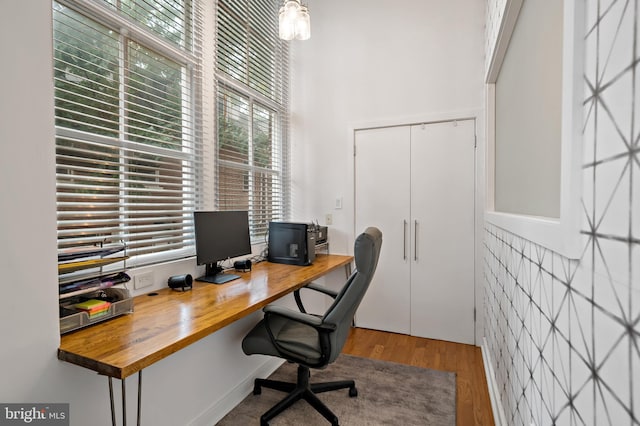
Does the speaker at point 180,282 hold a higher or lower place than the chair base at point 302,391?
higher

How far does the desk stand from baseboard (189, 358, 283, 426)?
65cm

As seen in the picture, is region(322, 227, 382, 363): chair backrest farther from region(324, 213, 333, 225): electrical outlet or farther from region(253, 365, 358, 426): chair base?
region(324, 213, 333, 225): electrical outlet

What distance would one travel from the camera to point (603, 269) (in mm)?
592

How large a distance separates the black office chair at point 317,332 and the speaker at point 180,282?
1.54 feet

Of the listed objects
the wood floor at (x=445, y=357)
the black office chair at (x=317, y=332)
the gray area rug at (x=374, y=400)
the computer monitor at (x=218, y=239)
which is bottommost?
the wood floor at (x=445, y=357)

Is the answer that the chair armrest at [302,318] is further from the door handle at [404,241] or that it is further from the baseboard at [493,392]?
the door handle at [404,241]

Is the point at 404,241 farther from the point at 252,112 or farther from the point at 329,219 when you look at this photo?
the point at 252,112

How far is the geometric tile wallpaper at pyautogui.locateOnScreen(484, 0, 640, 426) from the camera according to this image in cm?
51

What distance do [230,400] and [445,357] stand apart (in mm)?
1715

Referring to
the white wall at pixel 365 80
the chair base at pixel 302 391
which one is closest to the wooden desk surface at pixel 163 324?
the chair base at pixel 302 391

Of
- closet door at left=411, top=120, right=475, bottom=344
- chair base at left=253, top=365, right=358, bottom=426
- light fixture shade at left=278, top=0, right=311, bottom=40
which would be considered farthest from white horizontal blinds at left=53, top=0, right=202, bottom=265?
closet door at left=411, top=120, right=475, bottom=344

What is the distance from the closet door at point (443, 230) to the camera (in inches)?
110

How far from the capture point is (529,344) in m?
1.12

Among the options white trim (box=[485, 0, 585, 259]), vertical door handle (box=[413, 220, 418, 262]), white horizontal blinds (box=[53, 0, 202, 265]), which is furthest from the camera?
vertical door handle (box=[413, 220, 418, 262])
